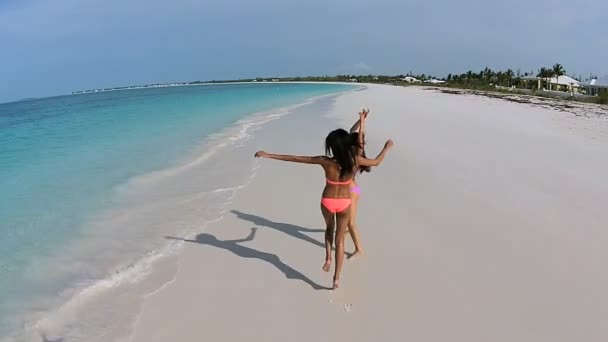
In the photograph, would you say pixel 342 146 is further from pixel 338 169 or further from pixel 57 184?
pixel 57 184

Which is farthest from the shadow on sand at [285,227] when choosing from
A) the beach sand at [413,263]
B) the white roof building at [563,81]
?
the white roof building at [563,81]

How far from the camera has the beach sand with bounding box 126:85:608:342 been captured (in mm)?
3836

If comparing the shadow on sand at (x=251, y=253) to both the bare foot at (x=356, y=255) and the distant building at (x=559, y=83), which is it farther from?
the distant building at (x=559, y=83)

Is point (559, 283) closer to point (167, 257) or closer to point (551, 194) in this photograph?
point (551, 194)

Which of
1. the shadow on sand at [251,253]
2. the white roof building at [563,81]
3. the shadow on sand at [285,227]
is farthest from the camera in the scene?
the white roof building at [563,81]

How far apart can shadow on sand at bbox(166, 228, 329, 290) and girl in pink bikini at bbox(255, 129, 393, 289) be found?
52 cm

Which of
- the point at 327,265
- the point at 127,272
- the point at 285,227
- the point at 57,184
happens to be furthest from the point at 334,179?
the point at 57,184

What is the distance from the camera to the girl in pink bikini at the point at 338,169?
12.5ft

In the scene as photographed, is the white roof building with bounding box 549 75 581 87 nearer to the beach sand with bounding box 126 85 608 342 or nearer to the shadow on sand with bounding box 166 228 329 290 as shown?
the beach sand with bounding box 126 85 608 342

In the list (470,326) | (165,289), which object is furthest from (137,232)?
(470,326)

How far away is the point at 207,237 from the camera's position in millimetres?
6062

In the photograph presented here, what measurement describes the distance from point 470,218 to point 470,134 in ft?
26.9

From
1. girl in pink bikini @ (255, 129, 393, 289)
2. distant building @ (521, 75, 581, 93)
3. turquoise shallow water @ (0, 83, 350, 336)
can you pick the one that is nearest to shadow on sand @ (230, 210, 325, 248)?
girl in pink bikini @ (255, 129, 393, 289)

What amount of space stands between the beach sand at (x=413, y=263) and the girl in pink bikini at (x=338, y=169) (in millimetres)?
677
